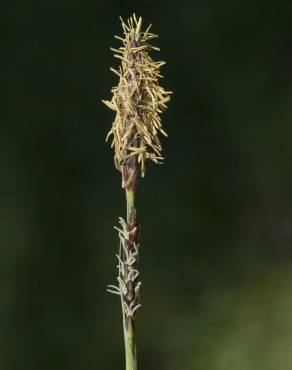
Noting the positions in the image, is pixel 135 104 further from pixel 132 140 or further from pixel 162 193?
pixel 162 193

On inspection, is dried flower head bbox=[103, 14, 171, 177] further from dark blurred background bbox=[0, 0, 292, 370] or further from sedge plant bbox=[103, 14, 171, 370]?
dark blurred background bbox=[0, 0, 292, 370]

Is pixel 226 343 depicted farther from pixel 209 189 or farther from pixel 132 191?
pixel 132 191

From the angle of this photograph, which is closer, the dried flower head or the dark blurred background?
the dried flower head

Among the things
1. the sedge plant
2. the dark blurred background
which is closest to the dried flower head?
the sedge plant

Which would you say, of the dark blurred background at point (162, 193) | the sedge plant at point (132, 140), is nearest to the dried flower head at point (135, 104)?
the sedge plant at point (132, 140)

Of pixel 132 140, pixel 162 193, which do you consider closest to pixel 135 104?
pixel 132 140

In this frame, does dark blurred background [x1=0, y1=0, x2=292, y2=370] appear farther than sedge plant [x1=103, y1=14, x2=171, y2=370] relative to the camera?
Yes
